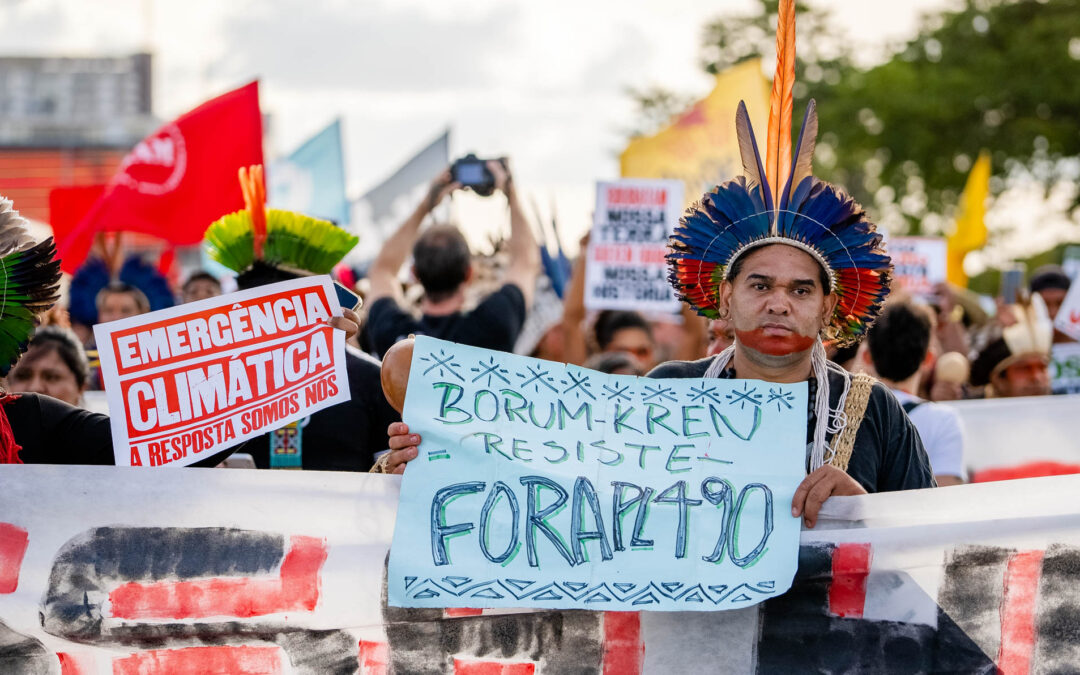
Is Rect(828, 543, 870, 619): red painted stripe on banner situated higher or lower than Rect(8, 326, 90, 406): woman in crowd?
lower

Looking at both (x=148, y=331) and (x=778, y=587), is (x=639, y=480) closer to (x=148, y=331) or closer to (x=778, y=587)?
(x=778, y=587)

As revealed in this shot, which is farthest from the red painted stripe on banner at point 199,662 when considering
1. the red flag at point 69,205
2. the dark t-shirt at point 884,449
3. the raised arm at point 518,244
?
the red flag at point 69,205

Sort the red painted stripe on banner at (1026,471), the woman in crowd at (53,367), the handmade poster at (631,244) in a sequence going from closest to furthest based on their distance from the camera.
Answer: the woman in crowd at (53,367)
the red painted stripe on banner at (1026,471)
the handmade poster at (631,244)

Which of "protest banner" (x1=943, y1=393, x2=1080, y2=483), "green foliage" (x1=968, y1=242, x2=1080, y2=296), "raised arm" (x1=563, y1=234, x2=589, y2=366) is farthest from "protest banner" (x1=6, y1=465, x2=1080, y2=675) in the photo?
"green foliage" (x1=968, y1=242, x2=1080, y2=296)

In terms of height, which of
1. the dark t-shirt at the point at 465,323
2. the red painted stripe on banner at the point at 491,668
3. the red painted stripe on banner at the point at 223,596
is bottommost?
the red painted stripe on banner at the point at 491,668

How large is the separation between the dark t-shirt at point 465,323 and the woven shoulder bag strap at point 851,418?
62.4 inches

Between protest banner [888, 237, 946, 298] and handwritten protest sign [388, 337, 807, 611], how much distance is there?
731 centimetres

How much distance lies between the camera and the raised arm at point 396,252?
15.8 feet

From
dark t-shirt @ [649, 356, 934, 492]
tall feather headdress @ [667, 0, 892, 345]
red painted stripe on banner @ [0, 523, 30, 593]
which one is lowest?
red painted stripe on banner @ [0, 523, 30, 593]

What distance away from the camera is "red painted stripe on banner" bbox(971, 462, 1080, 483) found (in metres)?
5.57

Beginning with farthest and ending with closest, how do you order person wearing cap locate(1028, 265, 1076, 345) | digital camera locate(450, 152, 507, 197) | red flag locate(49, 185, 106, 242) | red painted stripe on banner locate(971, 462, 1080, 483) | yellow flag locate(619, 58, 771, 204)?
yellow flag locate(619, 58, 771, 204), person wearing cap locate(1028, 265, 1076, 345), red flag locate(49, 185, 106, 242), red painted stripe on banner locate(971, 462, 1080, 483), digital camera locate(450, 152, 507, 197)

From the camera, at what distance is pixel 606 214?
725cm

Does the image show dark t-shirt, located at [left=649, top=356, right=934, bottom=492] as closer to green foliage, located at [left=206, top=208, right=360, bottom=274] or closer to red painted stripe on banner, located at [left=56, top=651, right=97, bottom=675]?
green foliage, located at [left=206, top=208, right=360, bottom=274]

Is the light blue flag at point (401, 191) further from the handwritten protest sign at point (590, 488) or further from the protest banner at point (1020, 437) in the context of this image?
the handwritten protest sign at point (590, 488)
